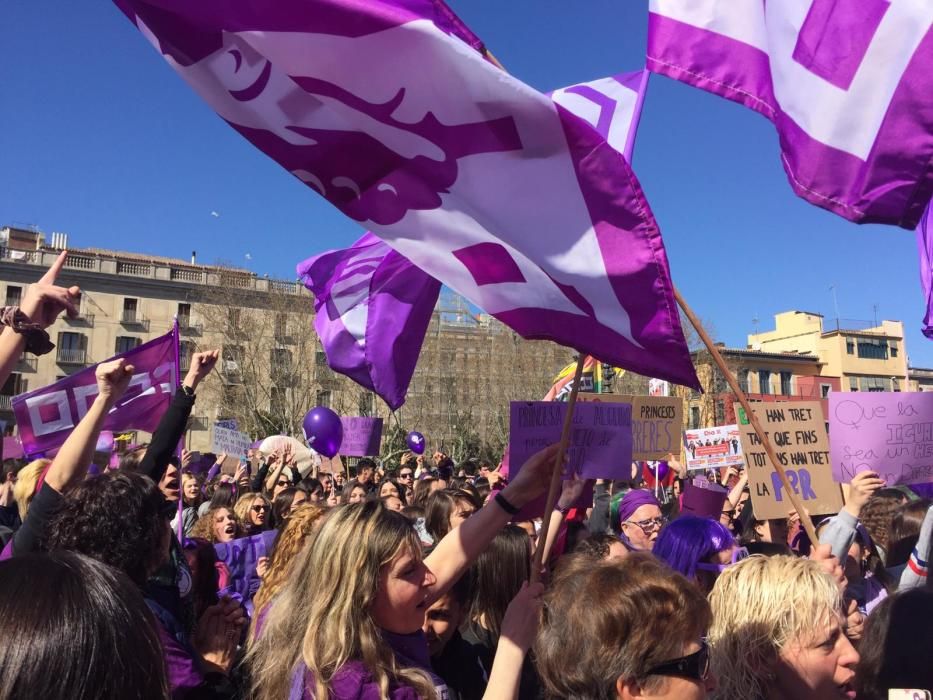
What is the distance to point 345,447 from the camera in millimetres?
14898

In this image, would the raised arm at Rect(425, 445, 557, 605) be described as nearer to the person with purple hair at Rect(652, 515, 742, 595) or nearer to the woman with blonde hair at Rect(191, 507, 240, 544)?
the person with purple hair at Rect(652, 515, 742, 595)

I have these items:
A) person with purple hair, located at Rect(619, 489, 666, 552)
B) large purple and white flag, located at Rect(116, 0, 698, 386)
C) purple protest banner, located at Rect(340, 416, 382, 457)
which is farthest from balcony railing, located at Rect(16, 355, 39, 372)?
large purple and white flag, located at Rect(116, 0, 698, 386)

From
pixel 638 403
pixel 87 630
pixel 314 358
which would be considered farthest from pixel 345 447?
pixel 314 358

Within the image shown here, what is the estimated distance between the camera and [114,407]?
6.99 m

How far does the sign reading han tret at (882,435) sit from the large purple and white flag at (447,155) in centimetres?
233

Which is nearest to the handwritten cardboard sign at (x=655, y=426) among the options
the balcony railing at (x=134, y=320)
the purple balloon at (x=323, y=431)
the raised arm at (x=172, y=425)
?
the raised arm at (x=172, y=425)

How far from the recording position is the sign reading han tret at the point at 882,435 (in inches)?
171

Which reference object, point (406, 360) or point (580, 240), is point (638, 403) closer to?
point (406, 360)

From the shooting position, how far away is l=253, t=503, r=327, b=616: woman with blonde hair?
355cm

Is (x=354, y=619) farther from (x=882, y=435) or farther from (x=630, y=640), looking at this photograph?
(x=882, y=435)

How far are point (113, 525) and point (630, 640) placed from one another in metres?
1.59

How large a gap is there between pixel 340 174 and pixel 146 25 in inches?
36.1

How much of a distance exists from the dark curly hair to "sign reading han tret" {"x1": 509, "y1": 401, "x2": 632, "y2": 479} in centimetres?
→ 171

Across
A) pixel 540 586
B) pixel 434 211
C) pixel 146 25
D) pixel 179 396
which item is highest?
pixel 146 25
